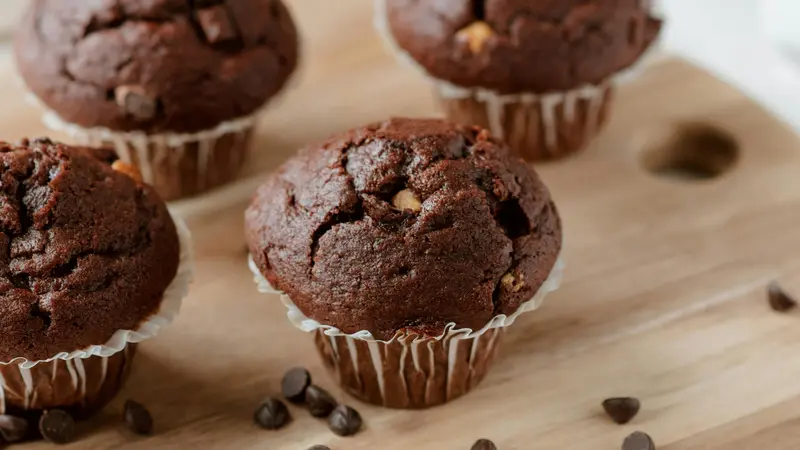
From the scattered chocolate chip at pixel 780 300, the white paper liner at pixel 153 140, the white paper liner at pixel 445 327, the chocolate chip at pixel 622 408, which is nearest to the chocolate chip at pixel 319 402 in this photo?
the white paper liner at pixel 445 327

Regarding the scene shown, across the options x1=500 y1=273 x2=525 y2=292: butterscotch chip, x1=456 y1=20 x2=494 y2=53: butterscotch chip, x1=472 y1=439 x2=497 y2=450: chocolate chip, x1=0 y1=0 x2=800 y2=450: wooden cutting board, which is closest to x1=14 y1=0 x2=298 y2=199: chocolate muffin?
x1=0 y1=0 x2=800 y2=450: wooden cutting board

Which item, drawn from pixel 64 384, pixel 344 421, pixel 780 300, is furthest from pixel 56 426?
pixel 780 300

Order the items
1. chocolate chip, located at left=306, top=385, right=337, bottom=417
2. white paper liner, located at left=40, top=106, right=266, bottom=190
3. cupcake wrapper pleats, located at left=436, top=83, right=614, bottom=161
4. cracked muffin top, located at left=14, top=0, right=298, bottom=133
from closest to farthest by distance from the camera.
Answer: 1. chocolate chip, located at left=306, top=385, right=337, bottom=417
2. cracked muffin top, located at left=14, top=0, right=298, bottom=133
3. white paper liner, located at left=40, top=106, right=266, bottom=190
4. cupcake wrapper pleats, located at left=436, top=83, right=614, bottom=161

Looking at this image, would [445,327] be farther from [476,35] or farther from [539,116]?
[539,116]

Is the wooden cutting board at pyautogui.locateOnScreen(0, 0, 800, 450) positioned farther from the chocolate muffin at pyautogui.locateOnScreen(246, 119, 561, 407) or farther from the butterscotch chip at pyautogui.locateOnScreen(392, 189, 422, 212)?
the butterscotch chip at pyautogui.locateOnScreen(392, 189, 422, 212)

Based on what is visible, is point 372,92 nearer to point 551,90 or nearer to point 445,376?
point 551,90

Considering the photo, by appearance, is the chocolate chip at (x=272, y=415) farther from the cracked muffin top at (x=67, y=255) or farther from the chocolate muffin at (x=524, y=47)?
the chocolate muffin at (x=524, y=47)
